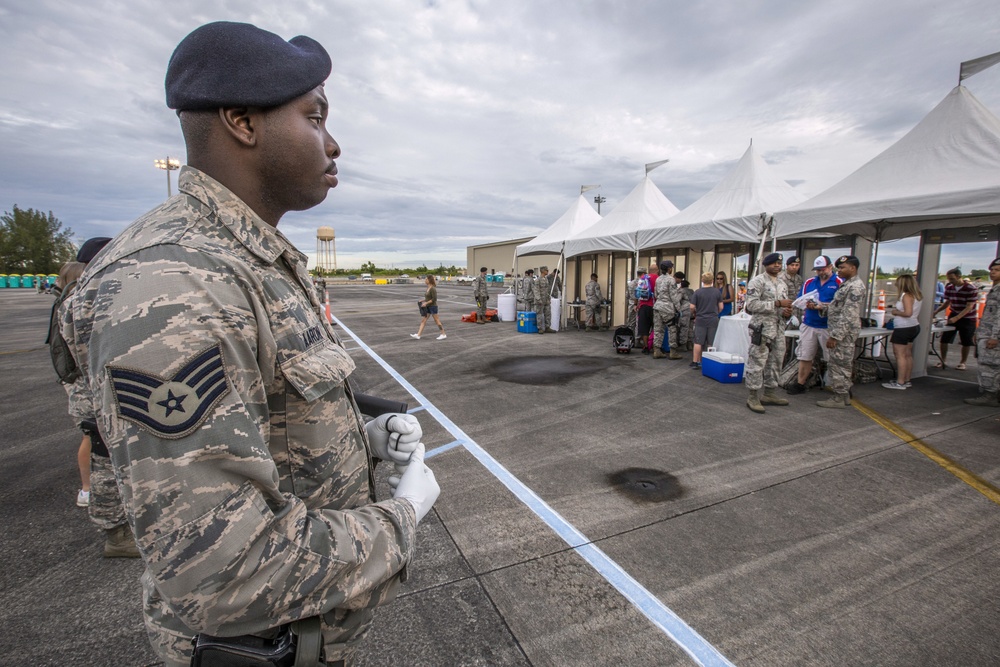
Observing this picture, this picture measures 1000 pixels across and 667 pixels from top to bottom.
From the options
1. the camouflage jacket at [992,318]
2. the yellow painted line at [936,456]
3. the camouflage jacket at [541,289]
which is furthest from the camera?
the camouflage jacket at [541,289]

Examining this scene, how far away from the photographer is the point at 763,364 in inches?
229

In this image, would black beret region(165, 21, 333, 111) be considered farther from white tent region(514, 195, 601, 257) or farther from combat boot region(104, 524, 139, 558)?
white tent region(514, 195, 601, 257)

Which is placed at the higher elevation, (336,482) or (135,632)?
(336,482)

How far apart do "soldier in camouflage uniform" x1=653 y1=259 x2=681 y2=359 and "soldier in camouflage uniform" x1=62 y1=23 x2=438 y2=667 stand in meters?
8.99

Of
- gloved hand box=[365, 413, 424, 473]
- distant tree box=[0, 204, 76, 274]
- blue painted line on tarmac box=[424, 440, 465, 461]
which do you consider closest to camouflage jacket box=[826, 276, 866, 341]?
blue painted line on tarmac box=[424, 440, 465, 461]

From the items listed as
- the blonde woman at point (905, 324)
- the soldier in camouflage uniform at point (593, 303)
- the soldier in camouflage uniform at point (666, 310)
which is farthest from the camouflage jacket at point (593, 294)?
the blonde woman at point (905, 324)

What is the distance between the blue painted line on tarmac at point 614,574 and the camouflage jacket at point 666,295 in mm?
6150

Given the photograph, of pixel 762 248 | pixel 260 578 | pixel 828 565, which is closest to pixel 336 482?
pixel 260 578

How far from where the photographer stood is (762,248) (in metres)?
7.76

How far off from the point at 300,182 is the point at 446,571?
242 centimetres

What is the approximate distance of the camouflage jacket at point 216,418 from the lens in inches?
25.8

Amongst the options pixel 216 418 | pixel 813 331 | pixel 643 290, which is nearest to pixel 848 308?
pixel 813 331

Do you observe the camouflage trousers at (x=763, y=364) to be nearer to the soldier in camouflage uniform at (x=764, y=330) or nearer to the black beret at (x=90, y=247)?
the soldier in camouflage uniform at (x=764, y=330)

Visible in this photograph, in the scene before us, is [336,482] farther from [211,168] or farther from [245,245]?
[211,168]
